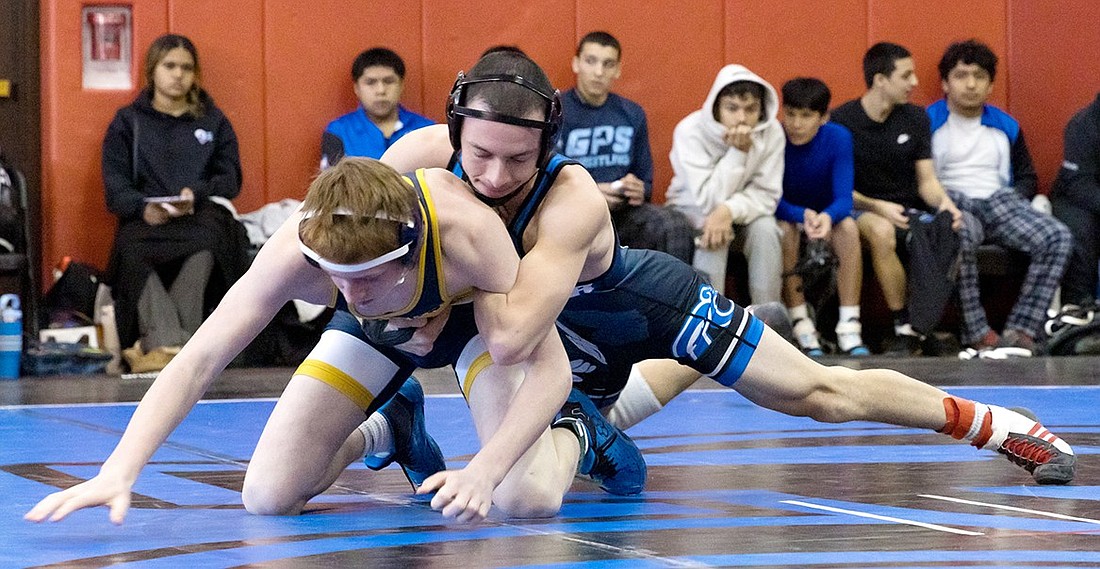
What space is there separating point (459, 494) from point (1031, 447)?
143 cm

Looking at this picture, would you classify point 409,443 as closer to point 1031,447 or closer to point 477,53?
point 1031,447

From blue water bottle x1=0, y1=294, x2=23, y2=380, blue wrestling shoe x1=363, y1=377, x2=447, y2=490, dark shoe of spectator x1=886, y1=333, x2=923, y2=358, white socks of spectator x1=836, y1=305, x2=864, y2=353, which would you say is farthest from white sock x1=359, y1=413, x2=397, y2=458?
dark shoe of spectator x1=886, y1=333, x2=923, y2=358

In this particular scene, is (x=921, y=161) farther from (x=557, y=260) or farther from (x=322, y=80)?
(x=557, y=260)

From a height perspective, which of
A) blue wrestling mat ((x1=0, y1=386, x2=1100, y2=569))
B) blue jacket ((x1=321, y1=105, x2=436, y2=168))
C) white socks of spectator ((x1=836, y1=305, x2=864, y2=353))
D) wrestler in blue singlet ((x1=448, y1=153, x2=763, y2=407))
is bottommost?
white socks of spectator ((x1=836, y1=305, x2=864, y2=353))

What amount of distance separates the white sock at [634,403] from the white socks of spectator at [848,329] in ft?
12.9

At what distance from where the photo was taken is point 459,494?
2.44 m

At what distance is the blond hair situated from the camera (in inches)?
96.8

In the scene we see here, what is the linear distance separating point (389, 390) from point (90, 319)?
4.26 m

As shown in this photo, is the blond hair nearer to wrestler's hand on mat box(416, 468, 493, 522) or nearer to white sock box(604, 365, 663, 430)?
wrestler's hand on mat box(416, 468, 493, 522)

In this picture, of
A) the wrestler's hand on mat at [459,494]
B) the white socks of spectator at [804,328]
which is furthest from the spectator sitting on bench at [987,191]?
the wrestler's hand on mat at [459,494]

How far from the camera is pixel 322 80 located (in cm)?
771

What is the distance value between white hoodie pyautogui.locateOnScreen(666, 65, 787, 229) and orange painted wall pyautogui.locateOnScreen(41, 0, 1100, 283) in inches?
26.2

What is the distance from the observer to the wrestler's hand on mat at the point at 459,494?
2.43 metres

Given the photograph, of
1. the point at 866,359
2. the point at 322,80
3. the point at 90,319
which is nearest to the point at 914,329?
the point at 866,359
